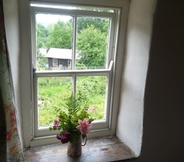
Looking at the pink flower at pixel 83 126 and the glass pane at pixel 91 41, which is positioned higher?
the glass pane at pixel 91 41

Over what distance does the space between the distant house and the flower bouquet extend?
0.23m

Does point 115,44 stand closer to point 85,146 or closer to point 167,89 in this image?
point 167,89

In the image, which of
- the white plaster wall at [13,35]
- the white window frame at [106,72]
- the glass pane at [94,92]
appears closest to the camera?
the white plaster wall at [13,35]

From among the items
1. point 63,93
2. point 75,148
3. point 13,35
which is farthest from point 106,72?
point 13,35

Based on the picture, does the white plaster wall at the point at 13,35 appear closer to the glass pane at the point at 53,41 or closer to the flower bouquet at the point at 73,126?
the glass pane at the point at 53,41

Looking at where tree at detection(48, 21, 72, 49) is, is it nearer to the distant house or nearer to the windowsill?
the distant house

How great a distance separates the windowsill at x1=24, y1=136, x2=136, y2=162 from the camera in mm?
1367

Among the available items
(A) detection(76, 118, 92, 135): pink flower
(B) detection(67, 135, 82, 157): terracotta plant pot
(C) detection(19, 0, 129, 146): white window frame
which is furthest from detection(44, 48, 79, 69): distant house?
(B) detection(67, 135, 82, 157): terracotta plant pot

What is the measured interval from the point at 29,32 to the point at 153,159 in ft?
4.02

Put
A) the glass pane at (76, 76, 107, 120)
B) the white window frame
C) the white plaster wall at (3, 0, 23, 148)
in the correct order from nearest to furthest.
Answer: the white plaster wall at (3, 0, 23, 148), the white window frame, the glass pane at (76, 76, 107, 120)

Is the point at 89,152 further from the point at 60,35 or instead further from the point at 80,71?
the point at 60,35

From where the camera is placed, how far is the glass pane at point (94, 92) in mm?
1486

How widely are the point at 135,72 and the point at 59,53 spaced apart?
1.71ft

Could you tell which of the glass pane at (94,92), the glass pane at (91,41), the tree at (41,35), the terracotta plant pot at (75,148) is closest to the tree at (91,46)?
the glass pane at (91,41)
